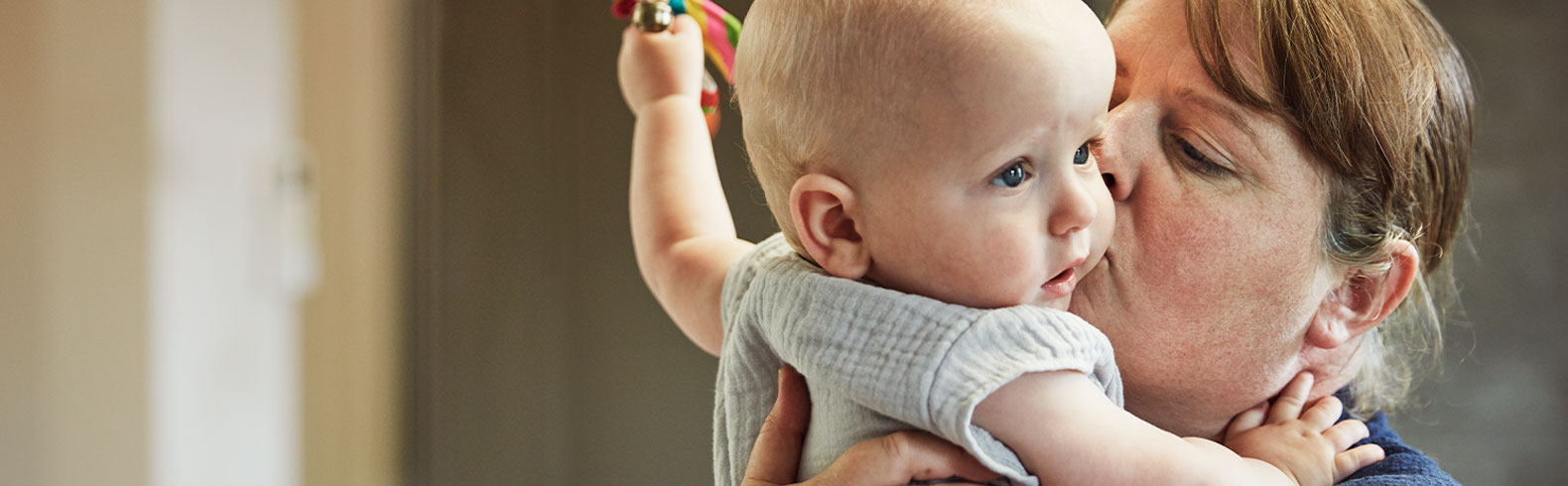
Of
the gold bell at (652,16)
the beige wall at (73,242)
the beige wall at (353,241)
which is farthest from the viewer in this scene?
the beige wall at (353,241)

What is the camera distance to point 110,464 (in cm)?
240

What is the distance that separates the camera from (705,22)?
1.07m

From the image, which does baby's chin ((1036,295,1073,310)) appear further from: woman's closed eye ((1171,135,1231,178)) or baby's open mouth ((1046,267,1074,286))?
woman's closed eye ((1171,135,1231,178))

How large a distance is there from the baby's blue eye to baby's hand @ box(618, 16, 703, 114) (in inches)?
17.0

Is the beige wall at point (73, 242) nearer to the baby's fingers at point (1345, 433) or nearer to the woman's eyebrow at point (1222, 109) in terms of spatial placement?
the woman's eyebrow at point (1222, 109)

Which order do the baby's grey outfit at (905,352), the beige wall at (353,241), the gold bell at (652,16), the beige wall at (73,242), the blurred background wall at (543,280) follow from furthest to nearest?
the beige wall at (353,241)
the beige wall at (73,242)
the blurred background wall at (543,280)
the gold bell at (652,16)
the baby's grey outfit at (905,352)

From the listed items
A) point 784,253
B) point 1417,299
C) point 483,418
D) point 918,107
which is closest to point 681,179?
point 784,253

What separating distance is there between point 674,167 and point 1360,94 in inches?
20.2

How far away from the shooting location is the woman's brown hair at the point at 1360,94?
84cm

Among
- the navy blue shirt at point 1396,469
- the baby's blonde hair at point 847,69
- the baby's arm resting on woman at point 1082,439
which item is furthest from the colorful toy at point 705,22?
the navy blue shirt at point 1396,469

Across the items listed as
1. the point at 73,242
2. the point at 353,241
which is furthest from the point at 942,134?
the point at 353,241

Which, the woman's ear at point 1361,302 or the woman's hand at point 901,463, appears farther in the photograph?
the woman's ear at point 1361,302

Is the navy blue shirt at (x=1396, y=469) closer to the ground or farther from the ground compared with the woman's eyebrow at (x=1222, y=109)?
closer to the ground

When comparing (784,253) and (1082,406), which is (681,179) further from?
(1082,406)
